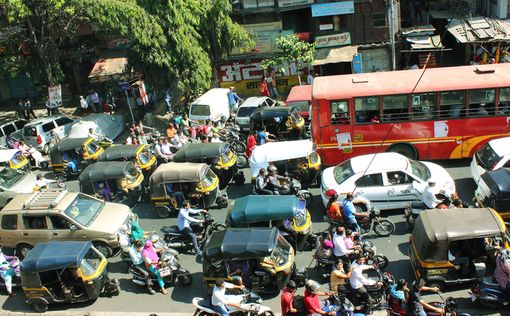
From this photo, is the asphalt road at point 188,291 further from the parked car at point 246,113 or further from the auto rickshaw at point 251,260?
the parked car at point 246,113

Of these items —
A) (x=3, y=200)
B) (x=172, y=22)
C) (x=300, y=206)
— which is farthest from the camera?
(x=172, y=22)

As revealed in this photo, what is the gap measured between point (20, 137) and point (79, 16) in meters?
A: 7.26

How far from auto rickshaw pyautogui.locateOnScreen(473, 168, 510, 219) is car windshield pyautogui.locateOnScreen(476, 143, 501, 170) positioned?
110 cm

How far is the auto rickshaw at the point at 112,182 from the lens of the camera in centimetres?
1766

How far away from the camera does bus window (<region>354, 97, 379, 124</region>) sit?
57.4 ft

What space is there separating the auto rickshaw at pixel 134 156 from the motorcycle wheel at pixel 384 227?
923 centimetres

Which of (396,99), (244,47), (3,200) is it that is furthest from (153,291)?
(244,47)

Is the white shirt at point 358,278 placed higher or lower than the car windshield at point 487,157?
lower

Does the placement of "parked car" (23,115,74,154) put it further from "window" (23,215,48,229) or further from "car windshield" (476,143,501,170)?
"car windshield" (476,143,501,170)

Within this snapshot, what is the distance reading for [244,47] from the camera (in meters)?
29.4

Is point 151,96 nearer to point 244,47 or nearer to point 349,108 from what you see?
point 244,47

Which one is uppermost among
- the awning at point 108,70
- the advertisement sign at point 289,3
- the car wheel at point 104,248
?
the advertisement sign at point 289,3

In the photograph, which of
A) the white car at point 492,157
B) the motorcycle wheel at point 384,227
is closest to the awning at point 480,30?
the white car at point 492,157

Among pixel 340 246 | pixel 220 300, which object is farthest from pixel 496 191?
pixel 220 300
